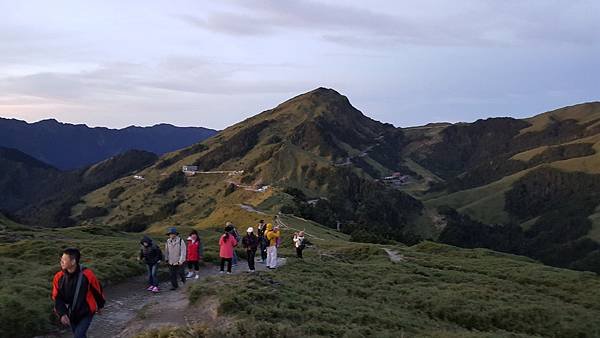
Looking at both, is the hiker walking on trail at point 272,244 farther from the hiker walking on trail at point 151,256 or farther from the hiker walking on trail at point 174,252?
the hiker walking on trail at point 151,256

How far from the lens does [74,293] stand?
11.4m

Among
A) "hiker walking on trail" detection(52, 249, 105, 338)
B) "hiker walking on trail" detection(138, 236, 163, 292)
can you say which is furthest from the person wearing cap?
"hiker walking on trail" detection(52, 249, 105, 338)

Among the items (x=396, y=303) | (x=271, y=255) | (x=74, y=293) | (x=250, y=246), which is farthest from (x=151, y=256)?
(x=396, y=303)

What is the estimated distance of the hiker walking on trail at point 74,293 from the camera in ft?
37.3

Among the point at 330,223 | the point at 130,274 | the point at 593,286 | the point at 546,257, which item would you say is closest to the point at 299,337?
the point at 130,274

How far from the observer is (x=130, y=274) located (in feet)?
85.3

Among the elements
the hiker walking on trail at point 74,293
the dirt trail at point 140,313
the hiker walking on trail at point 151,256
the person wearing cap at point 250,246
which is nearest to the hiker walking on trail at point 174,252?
the hiker walking on trail at point 151,256

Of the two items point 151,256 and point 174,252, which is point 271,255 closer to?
point 174,252

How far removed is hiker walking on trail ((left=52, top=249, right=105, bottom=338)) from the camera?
11.4 metres

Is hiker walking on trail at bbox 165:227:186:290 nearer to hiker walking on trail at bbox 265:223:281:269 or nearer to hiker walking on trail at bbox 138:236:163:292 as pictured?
hiker walking on trail at bbox 138:236:163:292

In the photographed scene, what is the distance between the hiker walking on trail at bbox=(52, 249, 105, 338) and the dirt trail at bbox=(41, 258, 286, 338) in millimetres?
3700

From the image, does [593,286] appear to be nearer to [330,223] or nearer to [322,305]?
[322,305]

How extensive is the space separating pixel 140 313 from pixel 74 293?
657 cm

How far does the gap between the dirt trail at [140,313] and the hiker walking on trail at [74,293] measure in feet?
12.1
